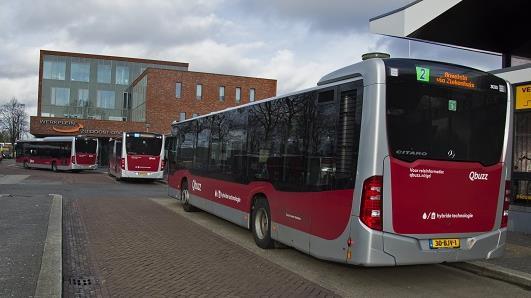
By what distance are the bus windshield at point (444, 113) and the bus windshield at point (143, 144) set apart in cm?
2325

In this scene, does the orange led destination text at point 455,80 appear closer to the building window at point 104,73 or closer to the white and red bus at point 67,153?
the white and red bus at point 67,153

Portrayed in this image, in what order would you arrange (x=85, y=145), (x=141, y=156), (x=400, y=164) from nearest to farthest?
(x=400, y=164)
(x=141, y=156)
(x=85, y=145)

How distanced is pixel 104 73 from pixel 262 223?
7054 centimetres

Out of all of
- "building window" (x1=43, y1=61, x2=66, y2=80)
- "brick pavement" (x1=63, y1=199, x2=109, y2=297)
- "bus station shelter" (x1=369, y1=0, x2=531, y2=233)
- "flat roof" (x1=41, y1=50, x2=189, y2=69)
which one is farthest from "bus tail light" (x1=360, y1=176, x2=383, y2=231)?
"flat roof" (x1=41, y1=50, x2=189, y2=69)

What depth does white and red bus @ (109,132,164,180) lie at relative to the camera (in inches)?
1108

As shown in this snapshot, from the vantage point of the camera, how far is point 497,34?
14688 mm

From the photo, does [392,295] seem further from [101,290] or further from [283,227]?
[101,290]

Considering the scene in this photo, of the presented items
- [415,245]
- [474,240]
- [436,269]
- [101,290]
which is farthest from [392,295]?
[101,290]

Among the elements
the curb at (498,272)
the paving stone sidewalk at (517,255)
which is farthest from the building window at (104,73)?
the curb at (498,272)

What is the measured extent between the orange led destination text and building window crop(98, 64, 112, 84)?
72809mm

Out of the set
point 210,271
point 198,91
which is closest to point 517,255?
point 210,271

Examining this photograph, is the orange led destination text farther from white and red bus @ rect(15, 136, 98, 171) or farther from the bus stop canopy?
white and red bus @ rect(15, 136, 98, 171)

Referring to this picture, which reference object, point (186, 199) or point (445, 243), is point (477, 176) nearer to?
point (445, 243)

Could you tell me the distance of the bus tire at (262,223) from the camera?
911cm
